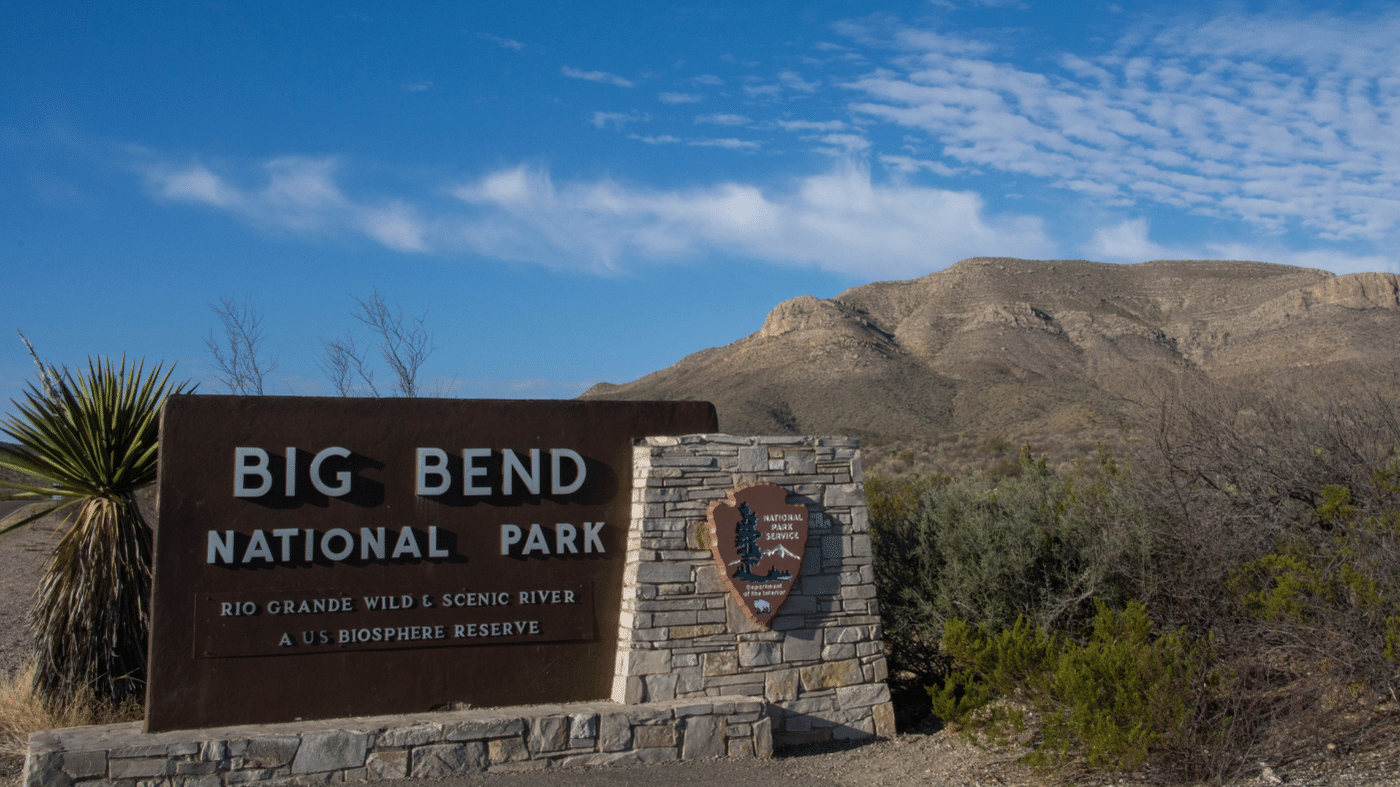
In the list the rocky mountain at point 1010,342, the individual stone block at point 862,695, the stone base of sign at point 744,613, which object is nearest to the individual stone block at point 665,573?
the stone base of sign at point 744,613

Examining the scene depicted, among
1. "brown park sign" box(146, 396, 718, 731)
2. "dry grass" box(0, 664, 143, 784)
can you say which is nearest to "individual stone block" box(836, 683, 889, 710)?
"brown park sign" box(146, 396, 718, 731)

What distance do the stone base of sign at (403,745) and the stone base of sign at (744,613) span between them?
303 millimetres

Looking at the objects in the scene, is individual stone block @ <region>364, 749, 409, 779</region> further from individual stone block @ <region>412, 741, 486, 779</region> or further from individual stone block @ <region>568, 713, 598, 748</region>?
individual stone block @ <region>568, 713, 598, 748</region>

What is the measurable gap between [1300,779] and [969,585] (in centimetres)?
311

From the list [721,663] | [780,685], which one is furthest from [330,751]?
[780,685]

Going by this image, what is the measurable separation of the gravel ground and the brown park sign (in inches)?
37.5

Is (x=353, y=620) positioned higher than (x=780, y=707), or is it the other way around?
(x=353, y=620)

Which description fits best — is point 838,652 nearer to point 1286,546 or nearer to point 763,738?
point 763,738

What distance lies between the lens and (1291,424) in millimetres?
9625

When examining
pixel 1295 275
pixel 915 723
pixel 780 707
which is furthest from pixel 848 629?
pixel 1295 275

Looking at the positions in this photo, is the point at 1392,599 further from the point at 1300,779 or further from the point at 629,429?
the point at 629,429

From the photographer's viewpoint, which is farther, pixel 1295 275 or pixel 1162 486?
pixel 1295 275

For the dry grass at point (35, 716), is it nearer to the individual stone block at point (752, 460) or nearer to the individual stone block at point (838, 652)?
the individual stone block at point (752, 460)

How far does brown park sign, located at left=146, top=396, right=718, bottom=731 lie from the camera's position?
6.87 m
